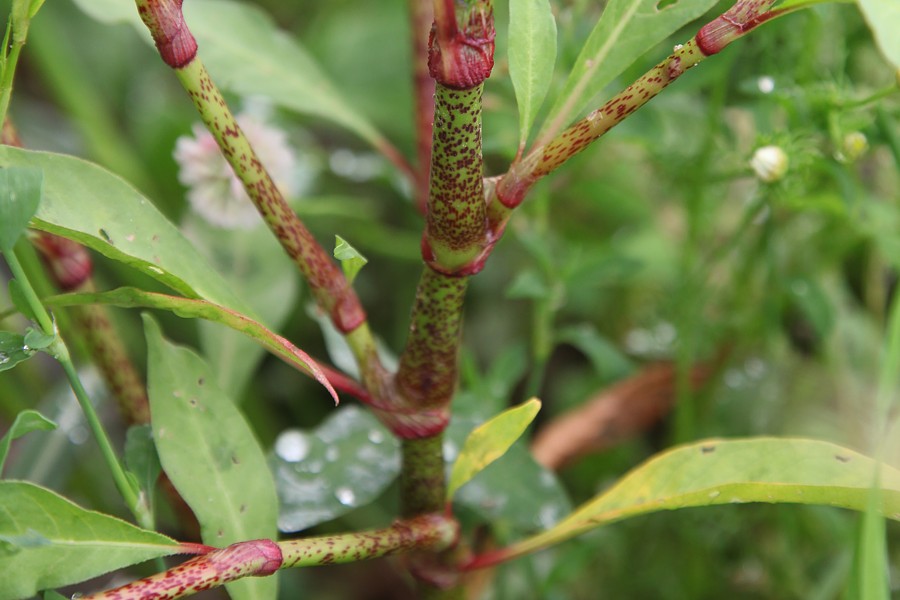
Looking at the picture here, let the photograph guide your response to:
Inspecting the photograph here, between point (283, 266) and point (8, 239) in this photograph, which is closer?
point (8, 239)

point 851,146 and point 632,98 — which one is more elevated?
point 632,98

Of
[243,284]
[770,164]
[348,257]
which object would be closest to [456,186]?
[348,257]

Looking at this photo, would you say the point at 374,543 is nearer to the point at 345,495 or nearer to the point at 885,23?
the point at 345,495

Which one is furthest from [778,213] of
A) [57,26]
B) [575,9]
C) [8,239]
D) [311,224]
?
[57,26]

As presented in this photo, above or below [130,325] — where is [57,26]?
above

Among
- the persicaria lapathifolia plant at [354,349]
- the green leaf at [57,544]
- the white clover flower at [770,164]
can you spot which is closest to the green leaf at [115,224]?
the persicaria lapathifolia plant at [354,349]

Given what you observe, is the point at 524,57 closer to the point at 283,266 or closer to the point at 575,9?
the point at 575,9
